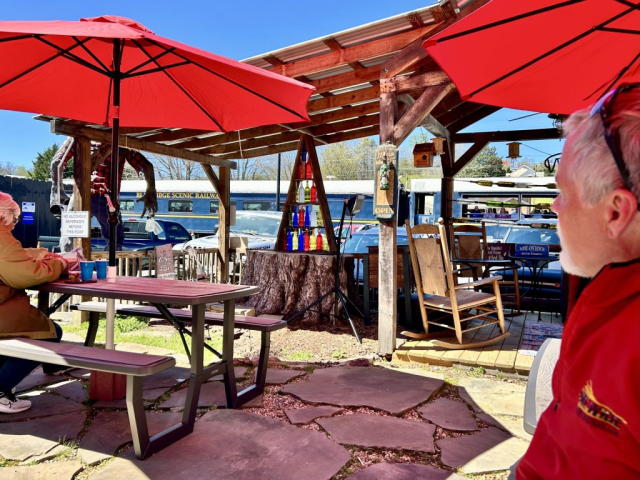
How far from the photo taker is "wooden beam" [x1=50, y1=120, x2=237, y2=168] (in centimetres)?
536

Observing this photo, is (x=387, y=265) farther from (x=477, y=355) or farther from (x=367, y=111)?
(x=367, y=111)

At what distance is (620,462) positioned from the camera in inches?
26.2

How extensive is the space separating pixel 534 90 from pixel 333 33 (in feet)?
6.41

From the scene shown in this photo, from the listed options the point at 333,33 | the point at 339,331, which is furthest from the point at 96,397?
the point at 333,33

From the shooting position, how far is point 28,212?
39.6 ft

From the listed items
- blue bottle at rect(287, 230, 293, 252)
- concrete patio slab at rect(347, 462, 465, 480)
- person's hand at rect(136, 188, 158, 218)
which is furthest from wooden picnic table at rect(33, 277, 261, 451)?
blue bottle at rect(287, 230, 293, 252)

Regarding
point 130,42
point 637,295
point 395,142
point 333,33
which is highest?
point 333,33

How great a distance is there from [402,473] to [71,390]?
2.47 m

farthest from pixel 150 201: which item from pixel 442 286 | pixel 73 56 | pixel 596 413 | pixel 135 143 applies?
pixel 596 413

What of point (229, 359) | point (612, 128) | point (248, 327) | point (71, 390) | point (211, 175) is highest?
point (211, 175)

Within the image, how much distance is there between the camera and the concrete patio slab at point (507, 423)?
285 centimetres

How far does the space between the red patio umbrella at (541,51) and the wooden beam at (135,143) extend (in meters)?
4.35

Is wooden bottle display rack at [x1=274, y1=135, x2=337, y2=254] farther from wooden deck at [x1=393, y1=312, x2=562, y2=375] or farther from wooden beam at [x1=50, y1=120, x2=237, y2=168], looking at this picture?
wooden deck at [x1=393, y1=312, x2=562, y2=375]

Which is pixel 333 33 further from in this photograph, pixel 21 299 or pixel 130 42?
pixel 21 299
